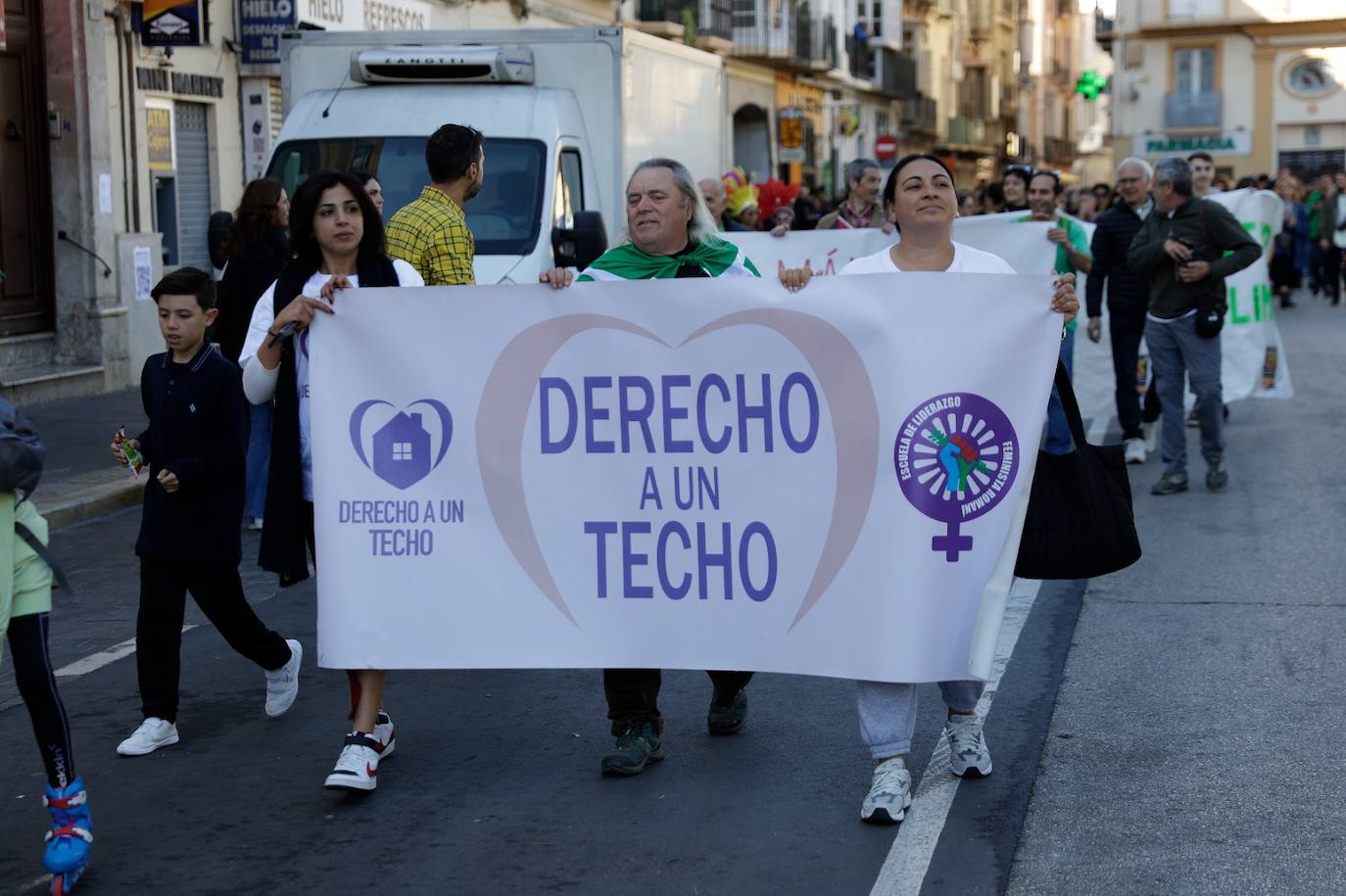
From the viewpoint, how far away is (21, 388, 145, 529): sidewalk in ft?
37.1

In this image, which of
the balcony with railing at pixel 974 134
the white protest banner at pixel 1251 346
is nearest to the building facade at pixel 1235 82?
the balcony with railing at pixel 974 134

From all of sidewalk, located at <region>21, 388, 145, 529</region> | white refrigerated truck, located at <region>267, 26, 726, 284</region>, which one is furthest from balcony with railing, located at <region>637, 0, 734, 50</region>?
white refrigerated truck, located at <region>267, 26, 726, 284</region>

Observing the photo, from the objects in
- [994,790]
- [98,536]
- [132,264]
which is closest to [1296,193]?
[132,264]

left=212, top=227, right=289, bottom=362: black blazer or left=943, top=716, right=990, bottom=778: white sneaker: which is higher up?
left=212, top=227, right=289, bottom=362: black blazer

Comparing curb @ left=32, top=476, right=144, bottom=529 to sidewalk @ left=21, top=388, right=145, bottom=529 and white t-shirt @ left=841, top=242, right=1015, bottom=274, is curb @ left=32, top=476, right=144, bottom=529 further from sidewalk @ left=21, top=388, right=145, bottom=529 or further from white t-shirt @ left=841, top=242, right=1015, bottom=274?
white t-shirt @ left=841, top=242, right=1015, bottom=274

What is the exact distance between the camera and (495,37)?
13641 millimetres

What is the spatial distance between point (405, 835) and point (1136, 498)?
6.88 m

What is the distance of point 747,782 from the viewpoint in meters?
5.61

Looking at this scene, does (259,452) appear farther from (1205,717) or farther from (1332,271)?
(1332,271)

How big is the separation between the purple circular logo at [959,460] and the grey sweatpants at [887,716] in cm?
40

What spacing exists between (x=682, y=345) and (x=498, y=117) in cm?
764

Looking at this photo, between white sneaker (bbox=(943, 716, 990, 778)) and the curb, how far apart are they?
6709 mm

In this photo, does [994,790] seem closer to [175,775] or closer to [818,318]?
[818,318]

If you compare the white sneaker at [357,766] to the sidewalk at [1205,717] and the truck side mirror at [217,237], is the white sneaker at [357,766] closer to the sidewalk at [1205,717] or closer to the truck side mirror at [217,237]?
the sidewalk at [1205,717]
